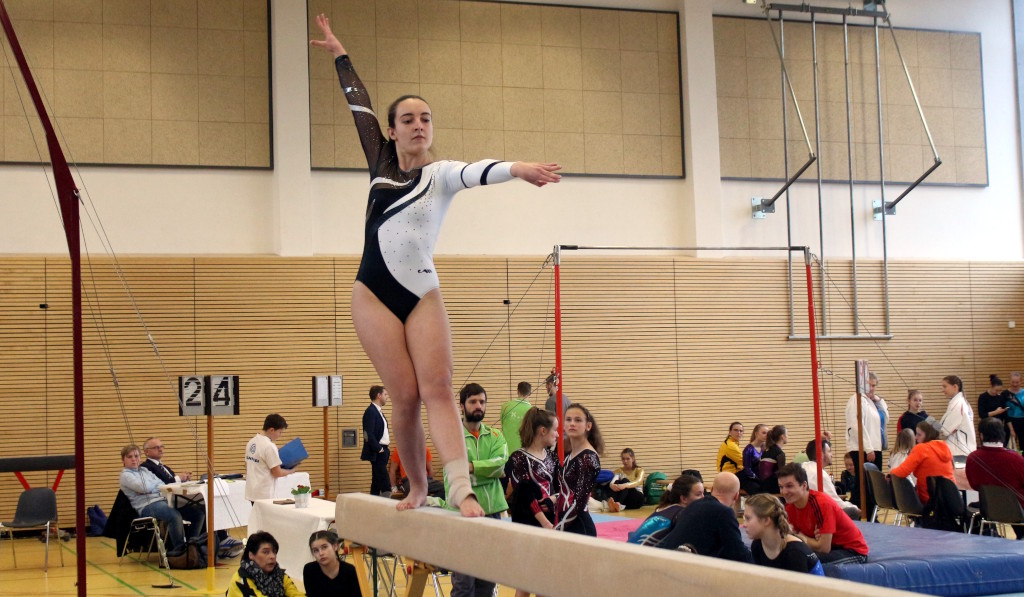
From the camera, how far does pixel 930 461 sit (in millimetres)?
9023

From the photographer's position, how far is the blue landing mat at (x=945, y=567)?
6.98 meters

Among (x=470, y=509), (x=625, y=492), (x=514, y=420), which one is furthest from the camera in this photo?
(x=625, y=492)

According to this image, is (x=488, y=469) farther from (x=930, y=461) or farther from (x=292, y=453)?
(x=292, y=453)

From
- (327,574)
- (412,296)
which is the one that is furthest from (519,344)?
(412,296)

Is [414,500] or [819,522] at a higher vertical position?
[414,500]

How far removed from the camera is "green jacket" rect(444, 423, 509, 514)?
6.52m

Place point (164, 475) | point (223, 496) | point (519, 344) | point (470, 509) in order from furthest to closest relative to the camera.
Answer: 1. point (519, 344)
2. point (223, 496)
3. point (164, 475)
4. point (470, 509)

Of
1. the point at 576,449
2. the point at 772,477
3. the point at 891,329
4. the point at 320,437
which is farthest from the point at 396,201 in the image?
the point at 891,329

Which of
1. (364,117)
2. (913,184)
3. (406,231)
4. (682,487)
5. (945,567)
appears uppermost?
(913,184)

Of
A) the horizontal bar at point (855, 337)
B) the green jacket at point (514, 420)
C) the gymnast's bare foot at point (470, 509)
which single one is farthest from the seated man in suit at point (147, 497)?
the horizontal bar at point (855, 337)

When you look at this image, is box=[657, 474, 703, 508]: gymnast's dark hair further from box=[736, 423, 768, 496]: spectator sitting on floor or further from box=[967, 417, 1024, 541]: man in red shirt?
box=[736, 423, 768, 496]: spectator sitting on floor

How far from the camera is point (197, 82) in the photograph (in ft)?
43.7

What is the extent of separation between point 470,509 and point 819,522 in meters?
4.48

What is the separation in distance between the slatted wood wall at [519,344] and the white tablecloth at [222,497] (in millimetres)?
2118
